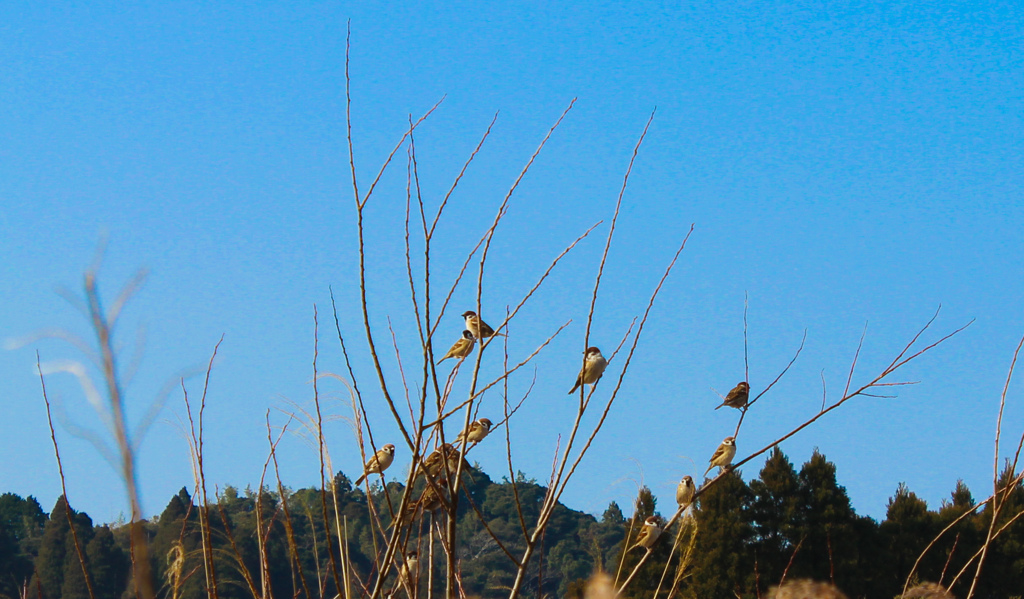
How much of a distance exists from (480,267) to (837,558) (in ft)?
97.4

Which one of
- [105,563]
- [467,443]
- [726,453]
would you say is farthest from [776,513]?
[467,443]

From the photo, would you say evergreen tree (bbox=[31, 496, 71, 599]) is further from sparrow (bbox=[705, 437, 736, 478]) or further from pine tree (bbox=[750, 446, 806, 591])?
sparrow (bbox=[705, 437, 736, 478])

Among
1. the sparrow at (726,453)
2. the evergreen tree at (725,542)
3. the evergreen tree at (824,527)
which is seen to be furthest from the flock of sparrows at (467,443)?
→ the evergreen tree at (824,527)

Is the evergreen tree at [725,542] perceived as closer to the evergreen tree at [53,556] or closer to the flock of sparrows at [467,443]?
the flock of sparrows at [467,443]

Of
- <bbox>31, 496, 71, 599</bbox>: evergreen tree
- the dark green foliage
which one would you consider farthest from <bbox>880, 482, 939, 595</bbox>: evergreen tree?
the dark green foliage

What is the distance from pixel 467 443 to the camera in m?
3.34

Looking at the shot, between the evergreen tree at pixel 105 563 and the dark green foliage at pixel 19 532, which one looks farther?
the dark green foliage at pixel 19 532

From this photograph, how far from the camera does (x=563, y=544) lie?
57.2 metres

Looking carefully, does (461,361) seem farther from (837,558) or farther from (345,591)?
(837,558)

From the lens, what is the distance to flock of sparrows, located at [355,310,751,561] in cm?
302

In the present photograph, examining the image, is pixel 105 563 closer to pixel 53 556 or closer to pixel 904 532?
pixel 53 556

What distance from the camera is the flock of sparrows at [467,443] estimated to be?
3.02 meters

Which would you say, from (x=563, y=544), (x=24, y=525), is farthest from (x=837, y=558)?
(x=24, y=525)

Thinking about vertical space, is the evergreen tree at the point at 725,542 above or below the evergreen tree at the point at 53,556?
below
